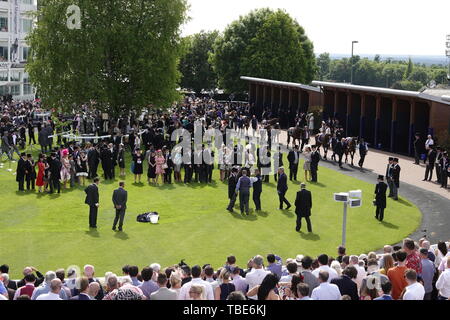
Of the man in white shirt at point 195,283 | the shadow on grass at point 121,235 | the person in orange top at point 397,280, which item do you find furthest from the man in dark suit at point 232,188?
the man in white shirt at point 195,283

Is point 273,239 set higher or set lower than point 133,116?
lower

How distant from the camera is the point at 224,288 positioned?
33.4ft

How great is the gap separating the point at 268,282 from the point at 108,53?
96.9ft

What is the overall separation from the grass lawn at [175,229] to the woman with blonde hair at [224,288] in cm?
615

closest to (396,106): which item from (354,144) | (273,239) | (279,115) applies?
(354,144)

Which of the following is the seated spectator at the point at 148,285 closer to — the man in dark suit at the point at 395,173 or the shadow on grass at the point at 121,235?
the shadow on grass at the point at 121,235

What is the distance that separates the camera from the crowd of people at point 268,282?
9.46 m

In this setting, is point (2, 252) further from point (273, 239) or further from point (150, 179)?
point (150, 179)

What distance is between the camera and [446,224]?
21.2 m

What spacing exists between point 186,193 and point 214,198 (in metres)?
1.34

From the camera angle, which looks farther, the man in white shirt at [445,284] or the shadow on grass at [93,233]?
the shadow on grass at [93,233]

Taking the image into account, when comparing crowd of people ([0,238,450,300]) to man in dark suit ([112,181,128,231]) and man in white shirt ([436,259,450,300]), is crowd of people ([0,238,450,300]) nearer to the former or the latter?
man in white shirt ([436,259,450,300])

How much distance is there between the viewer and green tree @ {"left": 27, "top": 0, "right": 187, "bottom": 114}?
35.5m

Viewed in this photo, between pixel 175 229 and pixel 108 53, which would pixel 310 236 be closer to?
pixel 175 229
